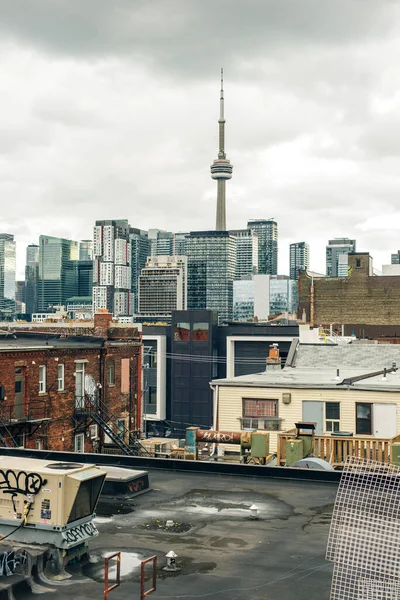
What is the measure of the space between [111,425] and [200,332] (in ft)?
241

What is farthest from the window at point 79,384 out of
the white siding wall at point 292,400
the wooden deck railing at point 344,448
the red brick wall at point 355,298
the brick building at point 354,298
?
the red brick wall at point 355,298

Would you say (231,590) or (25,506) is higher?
(25,506)

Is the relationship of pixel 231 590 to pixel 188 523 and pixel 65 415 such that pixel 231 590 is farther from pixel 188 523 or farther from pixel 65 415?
pixel 65 415

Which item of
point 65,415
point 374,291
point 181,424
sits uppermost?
point 374,291

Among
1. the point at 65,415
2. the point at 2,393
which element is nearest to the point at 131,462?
the point at 2,393

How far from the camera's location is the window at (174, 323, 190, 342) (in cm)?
12694

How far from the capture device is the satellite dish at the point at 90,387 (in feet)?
164

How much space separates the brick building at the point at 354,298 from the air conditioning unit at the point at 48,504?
10381cm

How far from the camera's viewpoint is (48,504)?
12.9m

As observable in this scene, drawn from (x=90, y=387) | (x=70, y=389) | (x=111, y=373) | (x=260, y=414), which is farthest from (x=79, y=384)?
(x=260, y=414)

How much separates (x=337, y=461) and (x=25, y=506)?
15.0m

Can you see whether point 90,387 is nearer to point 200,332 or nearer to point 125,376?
point 125,376

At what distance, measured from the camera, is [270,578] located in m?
12.9

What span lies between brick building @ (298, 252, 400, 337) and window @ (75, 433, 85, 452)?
71.9 meters
